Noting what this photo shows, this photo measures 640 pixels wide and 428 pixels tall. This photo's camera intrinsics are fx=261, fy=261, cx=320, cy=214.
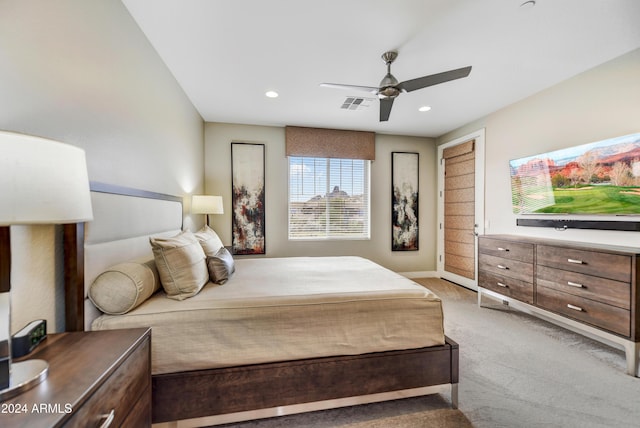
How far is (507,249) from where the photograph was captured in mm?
3002

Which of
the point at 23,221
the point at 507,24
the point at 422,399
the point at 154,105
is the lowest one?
the point at 422,399

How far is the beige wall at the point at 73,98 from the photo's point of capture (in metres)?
1.04

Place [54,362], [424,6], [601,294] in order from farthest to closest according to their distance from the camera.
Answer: [601,294] → [424,6] → [54,362]

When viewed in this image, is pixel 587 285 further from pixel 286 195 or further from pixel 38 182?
pixel 286 195

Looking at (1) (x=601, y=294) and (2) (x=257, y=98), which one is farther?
(2) (x=257, y=98)

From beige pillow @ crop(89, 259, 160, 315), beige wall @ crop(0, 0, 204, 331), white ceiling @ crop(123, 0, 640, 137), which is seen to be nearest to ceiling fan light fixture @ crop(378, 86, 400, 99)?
white ceiling @ crop(123, 0, 640, 137)

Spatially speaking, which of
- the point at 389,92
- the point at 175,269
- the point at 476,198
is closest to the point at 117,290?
the point at 175,269

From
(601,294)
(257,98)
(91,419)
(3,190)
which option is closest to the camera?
(3,190)

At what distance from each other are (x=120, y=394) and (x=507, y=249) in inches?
140

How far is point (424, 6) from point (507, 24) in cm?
72

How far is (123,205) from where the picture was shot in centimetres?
170

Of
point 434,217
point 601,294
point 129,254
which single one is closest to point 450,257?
point 434,217

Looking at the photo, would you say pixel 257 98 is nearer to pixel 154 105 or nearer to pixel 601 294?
pixel 154 105

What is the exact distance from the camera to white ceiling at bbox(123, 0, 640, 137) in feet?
6.10
